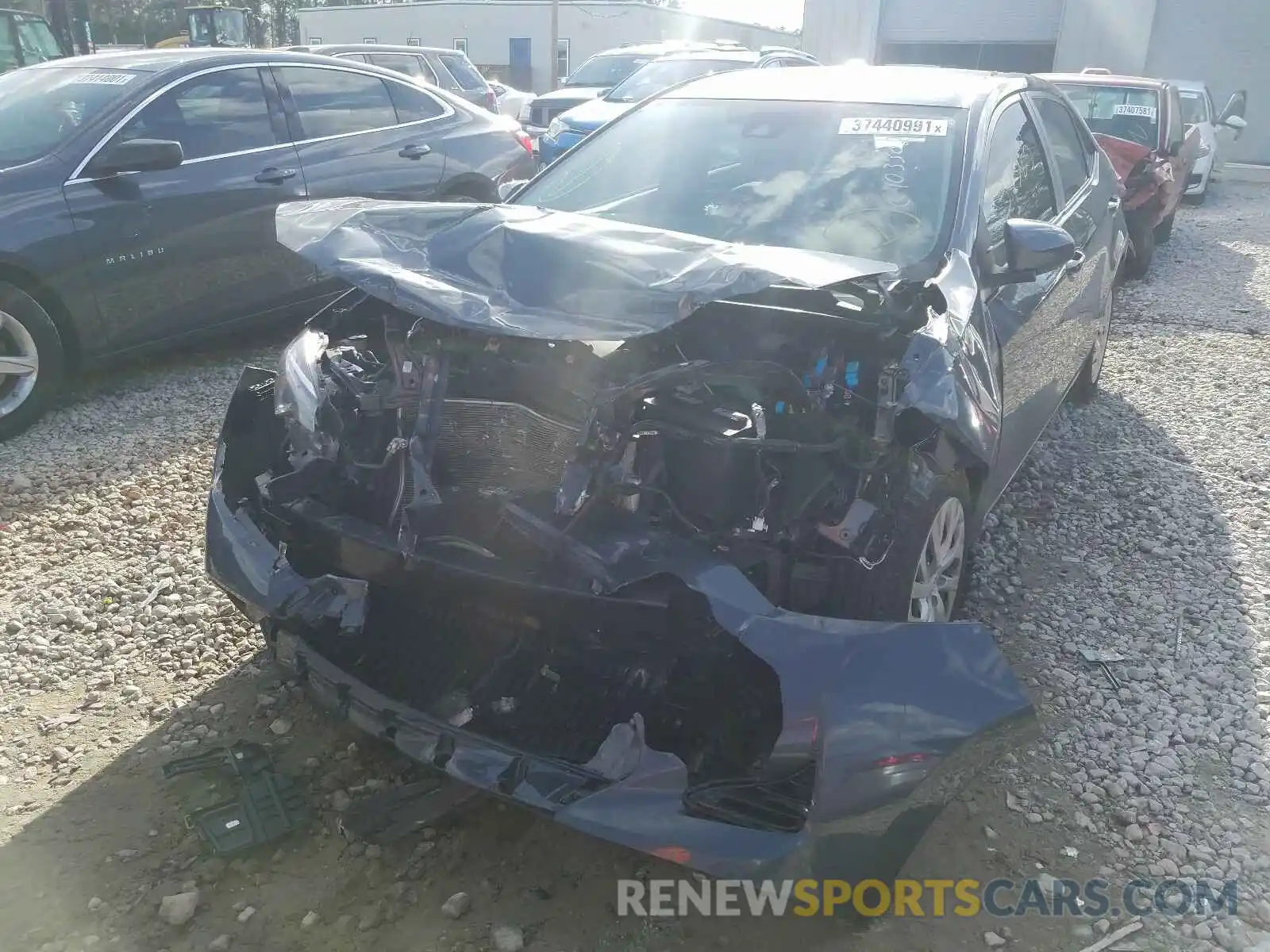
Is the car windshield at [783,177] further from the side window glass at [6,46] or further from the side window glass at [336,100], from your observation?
the side window glass at [6,46]

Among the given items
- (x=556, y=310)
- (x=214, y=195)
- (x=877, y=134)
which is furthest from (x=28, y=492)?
(x=877, y=134)

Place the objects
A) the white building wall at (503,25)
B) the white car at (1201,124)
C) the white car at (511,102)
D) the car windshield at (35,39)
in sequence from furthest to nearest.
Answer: the white building wall at (503,25), the white car at (511,102), the white car at (1201,124), the car windshield at (35,39)

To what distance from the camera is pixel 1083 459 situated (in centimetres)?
508

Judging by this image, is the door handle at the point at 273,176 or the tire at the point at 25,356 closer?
the tire at the point at 25,356

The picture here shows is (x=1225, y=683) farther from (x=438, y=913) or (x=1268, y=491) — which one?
(x=438, y=913)

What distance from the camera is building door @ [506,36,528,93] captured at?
34.8 metres

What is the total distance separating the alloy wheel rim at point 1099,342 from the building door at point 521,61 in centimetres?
3210

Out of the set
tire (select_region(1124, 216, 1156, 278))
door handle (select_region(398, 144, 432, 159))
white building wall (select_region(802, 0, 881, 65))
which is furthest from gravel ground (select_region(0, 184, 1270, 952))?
white building wall (select_region(802, 0, 881, 65))

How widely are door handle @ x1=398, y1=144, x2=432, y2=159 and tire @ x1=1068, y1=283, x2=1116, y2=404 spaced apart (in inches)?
170

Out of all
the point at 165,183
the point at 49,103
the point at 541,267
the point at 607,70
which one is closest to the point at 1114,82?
the point at 607,70

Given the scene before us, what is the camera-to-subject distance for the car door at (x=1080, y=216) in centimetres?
438

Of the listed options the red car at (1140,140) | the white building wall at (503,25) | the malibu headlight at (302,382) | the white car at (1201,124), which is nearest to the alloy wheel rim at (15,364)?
the malibu headlight at (302,382)

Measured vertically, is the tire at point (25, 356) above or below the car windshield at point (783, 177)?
below

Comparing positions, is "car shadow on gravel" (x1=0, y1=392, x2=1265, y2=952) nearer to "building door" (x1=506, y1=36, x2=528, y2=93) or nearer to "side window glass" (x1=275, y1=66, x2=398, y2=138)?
"side window glass" (x1=275, y1=66, x2=398, y2=138)
